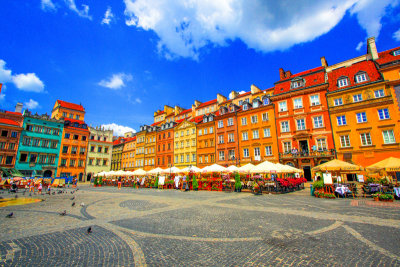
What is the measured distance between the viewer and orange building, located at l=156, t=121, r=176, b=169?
4755cm

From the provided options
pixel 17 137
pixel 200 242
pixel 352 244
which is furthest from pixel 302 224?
pixel 17 137

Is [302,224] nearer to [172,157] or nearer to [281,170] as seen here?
[281,170]

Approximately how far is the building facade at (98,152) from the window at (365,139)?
178 feet

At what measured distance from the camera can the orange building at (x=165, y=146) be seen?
4755 cm

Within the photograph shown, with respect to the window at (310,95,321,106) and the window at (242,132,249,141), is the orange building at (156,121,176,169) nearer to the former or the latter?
the window at (242,132,249,141)

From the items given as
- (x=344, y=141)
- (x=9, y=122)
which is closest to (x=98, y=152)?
(x=9, y=122)

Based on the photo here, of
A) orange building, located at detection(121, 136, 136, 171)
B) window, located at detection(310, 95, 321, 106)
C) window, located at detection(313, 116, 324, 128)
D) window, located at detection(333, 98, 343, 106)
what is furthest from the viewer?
orange building, located at detection(121, 136, 136, 171)

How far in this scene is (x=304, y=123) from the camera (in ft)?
99.3

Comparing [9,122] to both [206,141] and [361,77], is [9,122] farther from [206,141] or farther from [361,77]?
[361,77]

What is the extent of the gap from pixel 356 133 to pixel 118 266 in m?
31.6

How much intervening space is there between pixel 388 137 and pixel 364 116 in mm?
3591

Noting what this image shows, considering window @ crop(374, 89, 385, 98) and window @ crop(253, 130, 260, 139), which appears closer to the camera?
window @ crop(374, 89, 385, 98)

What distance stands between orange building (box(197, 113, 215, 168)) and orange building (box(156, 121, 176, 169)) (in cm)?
822

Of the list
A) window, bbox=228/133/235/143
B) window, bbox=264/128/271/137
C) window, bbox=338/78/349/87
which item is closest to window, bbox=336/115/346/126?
window, bbox=338/78/349/87
